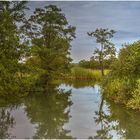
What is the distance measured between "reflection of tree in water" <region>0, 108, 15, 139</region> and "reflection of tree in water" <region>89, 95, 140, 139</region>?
3.58 m

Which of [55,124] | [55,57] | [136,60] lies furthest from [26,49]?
[55,57]

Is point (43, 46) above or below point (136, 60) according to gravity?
above

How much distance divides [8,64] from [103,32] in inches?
2086

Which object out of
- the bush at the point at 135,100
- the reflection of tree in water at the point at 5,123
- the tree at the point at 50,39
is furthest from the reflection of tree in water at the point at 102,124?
the tree at the point at 50,39

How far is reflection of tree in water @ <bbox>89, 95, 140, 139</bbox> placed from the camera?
14984 millimetres

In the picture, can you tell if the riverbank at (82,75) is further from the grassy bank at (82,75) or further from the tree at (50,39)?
the tree at (50,39)

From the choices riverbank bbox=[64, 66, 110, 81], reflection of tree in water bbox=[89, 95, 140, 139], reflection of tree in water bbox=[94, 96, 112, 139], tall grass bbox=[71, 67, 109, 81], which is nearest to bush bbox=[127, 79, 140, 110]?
reflection of tree in water bbox=[89, 95, 140, 139]

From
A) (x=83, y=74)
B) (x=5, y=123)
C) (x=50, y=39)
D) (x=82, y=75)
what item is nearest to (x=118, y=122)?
(x=5, y=123)

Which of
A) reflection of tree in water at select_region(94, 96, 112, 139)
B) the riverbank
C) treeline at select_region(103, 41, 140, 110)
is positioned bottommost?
reflection of tree in water at select_region(94, 96, 112, 139)

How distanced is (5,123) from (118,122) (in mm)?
5338

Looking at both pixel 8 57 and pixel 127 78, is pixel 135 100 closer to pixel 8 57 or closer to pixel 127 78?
pixel 127 78

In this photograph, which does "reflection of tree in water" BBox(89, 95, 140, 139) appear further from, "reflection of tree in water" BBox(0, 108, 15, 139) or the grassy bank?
the grassy bank

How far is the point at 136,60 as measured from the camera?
23.9 m

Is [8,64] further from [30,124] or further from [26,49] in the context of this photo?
[26,49]
